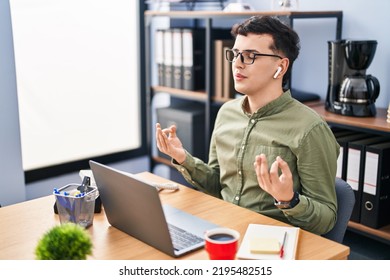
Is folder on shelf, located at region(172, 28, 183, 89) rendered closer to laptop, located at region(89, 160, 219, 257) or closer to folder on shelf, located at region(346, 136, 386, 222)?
folder on shelf, located at region(346, 136, 386, 222)

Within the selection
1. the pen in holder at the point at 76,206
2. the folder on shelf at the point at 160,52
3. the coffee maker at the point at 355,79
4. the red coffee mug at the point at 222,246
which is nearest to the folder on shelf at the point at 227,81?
the folder on shelf at the point at 160,52

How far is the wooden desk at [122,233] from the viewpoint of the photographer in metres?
1.31

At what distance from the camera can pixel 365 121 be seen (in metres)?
2.37

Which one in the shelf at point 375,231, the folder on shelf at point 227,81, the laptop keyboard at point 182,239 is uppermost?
the folder on shelf at point 227,81

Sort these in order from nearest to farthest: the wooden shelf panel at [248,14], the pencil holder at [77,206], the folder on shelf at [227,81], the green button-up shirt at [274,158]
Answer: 1. the pencil holder at [77,206]
2. the green button-up shirt at [274,158]
3. the wooden shelf panel at [248,14]
4. the folder on shelf at [227,81]

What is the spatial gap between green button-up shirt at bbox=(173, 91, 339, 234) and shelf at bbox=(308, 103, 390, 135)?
68 cm

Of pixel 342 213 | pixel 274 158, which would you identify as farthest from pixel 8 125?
pixel 342 213

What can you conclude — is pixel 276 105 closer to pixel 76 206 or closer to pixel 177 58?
pixel 76 206

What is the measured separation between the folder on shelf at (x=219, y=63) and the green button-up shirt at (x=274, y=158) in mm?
1083

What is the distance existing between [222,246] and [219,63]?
6.26 feet

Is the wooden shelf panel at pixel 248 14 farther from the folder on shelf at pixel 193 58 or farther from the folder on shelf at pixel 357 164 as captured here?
the folder on shelf at pixel 357 164

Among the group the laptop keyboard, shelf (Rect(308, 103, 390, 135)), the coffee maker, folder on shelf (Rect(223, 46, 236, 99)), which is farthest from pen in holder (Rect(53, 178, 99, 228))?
folder on shelf (Rect(223, 46, 236, 99))

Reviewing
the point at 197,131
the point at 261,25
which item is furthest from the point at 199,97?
the point at 261,25

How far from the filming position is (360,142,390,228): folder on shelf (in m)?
2.33
